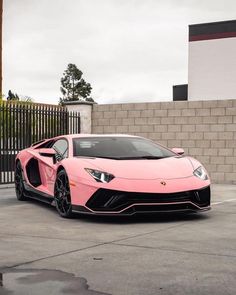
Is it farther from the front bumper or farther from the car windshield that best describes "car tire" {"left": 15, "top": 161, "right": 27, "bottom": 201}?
the front bumper

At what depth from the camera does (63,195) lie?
7.80m

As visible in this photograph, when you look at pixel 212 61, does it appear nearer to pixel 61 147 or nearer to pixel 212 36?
pixel 212 36

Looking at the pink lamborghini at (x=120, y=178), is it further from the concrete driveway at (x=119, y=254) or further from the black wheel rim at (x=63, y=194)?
the concrete driveway at (x=119, y=254)

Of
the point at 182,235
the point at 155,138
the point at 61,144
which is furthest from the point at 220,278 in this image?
the point at 155,138

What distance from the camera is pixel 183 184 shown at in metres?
7.29

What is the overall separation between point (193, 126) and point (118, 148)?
23.2ft

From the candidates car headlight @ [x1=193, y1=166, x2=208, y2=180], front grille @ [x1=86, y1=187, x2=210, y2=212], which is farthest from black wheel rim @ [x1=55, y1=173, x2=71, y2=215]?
car headlight @ [x1=193, y1=166, x2=208, y2=180]

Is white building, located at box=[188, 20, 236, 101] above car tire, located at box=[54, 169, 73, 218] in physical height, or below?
above

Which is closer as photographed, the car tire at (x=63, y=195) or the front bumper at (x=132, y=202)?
the front bumper at (x=132, y=202)

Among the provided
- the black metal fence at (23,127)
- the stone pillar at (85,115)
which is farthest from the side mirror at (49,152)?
the stone pillar at (85,115)

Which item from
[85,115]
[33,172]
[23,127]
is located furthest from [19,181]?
[85,115]

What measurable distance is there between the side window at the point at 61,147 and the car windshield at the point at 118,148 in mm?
166

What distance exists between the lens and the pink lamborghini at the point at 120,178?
712 cm

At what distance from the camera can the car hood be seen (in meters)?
7.30
